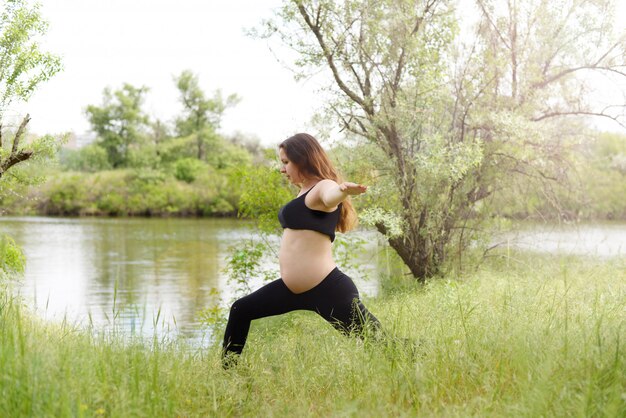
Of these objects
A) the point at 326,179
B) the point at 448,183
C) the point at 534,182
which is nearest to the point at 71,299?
the point at 448,183

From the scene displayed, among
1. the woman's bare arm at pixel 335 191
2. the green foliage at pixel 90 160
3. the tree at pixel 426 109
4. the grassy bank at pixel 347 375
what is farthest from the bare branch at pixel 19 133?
the green foliage at pixel 90 160

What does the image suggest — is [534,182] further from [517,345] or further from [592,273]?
[517,345]

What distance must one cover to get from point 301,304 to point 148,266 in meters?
15.2

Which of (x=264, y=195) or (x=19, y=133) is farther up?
(x=19, y=133)

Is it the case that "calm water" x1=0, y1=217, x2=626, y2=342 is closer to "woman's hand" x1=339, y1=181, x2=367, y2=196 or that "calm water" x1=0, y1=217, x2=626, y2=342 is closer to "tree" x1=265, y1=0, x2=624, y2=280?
"tree" x1=265, y1=0, x2=624, y2=280

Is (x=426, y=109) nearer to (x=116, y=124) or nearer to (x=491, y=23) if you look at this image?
(x=491, y=23)

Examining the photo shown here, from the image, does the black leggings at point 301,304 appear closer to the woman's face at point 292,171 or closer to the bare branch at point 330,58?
Answer: the woman's face at point 292,171

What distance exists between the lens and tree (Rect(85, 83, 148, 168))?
60.4 m

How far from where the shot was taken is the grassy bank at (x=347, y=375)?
3.03 metres

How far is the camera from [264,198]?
9.77m

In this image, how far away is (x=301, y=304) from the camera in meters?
4.43

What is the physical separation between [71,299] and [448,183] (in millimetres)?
8204

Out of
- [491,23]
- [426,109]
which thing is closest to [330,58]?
[426,109]

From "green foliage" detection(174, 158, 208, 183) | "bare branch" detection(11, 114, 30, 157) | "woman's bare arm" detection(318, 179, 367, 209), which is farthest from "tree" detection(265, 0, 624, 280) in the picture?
"green foliage" detection(174, 158, 208, 183)
